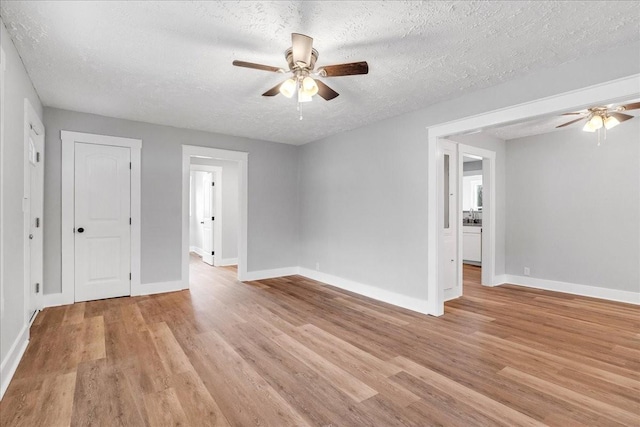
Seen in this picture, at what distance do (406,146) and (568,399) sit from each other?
2.96 meters

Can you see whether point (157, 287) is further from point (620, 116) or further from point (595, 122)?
point (620, 116)

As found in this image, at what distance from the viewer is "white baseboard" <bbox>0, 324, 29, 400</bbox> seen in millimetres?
2127

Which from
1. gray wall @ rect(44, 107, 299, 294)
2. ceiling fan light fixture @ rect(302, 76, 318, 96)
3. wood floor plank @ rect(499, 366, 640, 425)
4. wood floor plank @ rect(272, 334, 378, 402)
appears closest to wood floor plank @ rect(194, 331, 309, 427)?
wood floor plank @ rect(272, 334, 378, 402)

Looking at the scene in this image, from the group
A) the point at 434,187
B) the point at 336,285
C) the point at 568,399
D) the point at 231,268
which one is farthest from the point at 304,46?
the point at 231,268

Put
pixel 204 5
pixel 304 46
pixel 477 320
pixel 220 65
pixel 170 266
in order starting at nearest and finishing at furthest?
pixel 204 5 → pixel 304 46 → pixel 220 65 → pixel 477 320 → pixel 170 266

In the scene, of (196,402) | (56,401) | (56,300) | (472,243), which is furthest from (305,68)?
(472,243)

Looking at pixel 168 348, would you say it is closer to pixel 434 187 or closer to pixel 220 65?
pixel 220 65

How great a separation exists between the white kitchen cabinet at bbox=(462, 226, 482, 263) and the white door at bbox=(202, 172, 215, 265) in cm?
582

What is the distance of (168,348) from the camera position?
9.23 ft

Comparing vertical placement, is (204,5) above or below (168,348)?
above

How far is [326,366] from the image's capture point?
2.52m

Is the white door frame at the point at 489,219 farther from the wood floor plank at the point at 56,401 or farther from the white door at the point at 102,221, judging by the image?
the white door at the point at 102,221

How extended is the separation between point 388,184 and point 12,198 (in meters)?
3.86

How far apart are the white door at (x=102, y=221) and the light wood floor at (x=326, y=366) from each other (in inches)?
14.9
